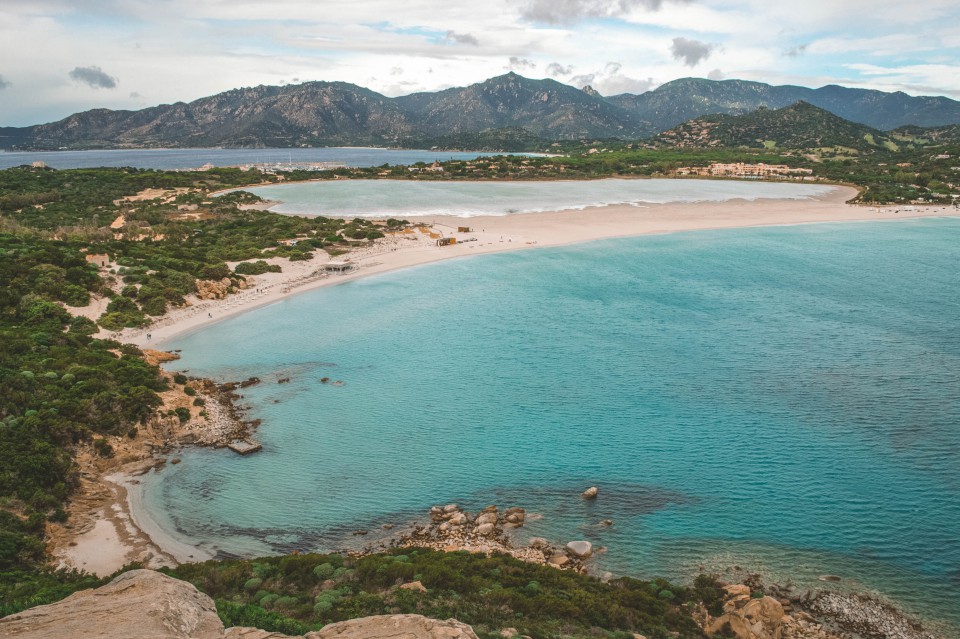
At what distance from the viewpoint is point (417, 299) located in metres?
47.3

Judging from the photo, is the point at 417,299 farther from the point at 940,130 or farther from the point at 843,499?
the point at 940,130

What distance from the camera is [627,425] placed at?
24969 millimetres

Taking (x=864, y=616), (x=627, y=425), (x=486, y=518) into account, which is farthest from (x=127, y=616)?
(x=627, y=425)

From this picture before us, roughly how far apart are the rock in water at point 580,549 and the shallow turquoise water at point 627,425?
1.53 ft

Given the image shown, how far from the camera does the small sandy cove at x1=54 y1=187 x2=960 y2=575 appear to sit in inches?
672

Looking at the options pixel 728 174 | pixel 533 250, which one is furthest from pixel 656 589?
pixel 728 174

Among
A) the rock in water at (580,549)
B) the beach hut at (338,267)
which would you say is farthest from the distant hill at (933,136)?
the rock in water at (580,549)

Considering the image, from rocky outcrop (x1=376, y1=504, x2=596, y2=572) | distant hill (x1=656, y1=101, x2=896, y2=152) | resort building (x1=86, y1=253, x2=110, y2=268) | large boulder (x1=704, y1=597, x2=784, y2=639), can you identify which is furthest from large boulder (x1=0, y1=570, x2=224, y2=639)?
distant hill (x1=656, y1=101, x2=896, y2=152)

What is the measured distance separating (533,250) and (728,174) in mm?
98558

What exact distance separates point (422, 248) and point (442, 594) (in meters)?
54.8

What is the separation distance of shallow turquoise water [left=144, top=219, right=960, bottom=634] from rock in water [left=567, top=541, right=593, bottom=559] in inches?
18.4

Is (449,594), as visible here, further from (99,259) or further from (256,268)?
(256,268)

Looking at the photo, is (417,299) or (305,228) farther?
(305,228)

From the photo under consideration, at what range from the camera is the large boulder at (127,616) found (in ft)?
27.7
